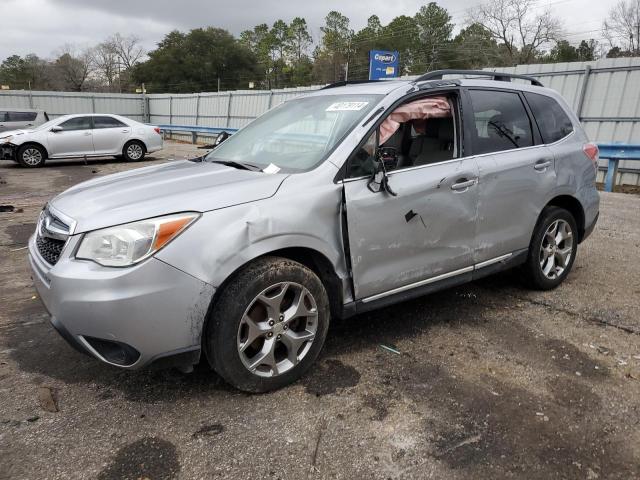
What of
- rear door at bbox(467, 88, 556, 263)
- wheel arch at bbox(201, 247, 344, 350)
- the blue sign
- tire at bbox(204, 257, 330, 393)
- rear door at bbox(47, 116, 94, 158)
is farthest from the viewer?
the blue sign

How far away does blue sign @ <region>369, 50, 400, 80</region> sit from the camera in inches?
855

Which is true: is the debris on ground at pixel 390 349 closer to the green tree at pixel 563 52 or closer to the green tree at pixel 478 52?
the green tree at pixel 478 52

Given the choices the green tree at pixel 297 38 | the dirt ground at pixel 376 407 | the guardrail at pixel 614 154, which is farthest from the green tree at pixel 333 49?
the dirt ground at pixel 376 407

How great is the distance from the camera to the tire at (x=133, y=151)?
15305 millimetres

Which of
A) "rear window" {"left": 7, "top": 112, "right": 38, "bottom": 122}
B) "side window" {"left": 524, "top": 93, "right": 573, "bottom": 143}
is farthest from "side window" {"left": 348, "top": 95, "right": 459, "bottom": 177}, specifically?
"rear window" {"left": 7, "top": 112, "right": 38, "bottom": 122}

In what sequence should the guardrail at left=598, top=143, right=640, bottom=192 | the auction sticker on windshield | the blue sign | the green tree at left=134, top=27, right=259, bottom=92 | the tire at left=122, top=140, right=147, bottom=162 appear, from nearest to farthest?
the auction sticker on windshield → the guardrail at left=598, top=143, right=640, bottom=192 → the tire at left=122, top=140, right=147, bottom=162 → the blue sign → the green tree at left=134, top=27, right=259, bottom=92

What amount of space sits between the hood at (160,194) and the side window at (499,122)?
1.67 meters

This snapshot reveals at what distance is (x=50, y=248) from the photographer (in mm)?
2652

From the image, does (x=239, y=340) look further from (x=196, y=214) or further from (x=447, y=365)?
(x=447, y=365)

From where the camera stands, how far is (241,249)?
248cm

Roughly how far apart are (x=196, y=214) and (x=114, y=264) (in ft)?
1.48

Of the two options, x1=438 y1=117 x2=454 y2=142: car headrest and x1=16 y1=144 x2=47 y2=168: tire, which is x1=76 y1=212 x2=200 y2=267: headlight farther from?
x1=16 y1=144 x2=47 y2=168: tire

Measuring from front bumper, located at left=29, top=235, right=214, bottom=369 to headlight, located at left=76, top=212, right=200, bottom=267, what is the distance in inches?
1.7

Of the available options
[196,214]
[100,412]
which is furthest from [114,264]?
[100,412]
